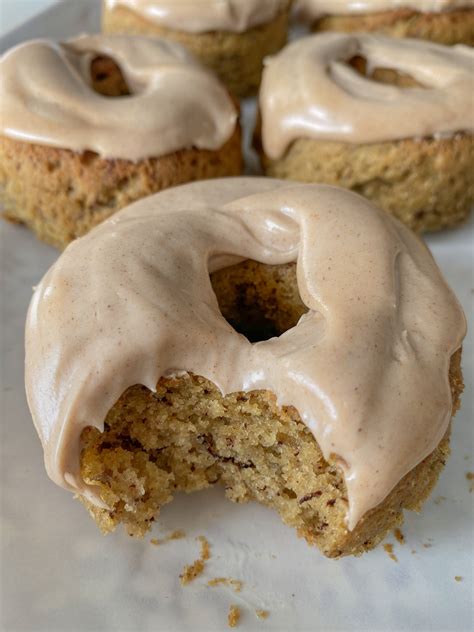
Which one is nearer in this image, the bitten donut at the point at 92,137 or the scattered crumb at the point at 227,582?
the scattered crumb at the point at 227,582

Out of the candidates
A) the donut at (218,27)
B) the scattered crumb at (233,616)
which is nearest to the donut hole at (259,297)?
the scattered crumb at (233,616)

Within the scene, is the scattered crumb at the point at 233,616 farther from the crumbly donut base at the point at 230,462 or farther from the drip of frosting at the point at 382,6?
the drip of frosting at the point at 382,6

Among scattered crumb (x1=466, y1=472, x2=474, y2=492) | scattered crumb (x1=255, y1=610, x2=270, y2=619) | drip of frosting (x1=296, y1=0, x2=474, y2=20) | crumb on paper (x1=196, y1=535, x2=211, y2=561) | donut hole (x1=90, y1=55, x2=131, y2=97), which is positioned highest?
donut hole (x1=90, y1=55, x2=131, y2=97)

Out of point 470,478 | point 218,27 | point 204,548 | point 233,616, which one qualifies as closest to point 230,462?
point 204,548

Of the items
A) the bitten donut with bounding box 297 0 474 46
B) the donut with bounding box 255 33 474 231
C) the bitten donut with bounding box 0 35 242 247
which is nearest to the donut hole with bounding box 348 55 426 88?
the donut with bounding box 255 33 474 231

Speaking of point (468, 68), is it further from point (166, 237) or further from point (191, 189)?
point (166, 237)

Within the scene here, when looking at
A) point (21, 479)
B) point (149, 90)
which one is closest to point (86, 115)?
point (149, 90)

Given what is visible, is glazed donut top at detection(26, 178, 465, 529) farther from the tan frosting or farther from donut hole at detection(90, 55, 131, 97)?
the tan frosting
